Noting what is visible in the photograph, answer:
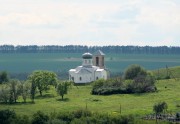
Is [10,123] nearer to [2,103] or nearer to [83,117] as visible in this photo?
[83,117]

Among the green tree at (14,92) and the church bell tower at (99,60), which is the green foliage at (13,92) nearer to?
the green tree at (14,92)

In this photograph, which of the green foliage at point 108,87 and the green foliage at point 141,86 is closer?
the green foliage at point 141,86

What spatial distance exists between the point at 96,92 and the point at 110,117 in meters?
31.7

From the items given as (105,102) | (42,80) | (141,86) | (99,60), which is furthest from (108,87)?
(99,60)

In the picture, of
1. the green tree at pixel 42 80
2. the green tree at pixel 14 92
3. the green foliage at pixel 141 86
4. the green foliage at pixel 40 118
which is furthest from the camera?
the green tree at pixel 42 80

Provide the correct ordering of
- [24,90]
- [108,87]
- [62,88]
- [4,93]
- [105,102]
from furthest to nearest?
1. [108,87]
2. [62,88]
3. [24,90]
4. [4,93]
5. [105,102]

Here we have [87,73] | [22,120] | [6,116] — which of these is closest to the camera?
[22,120]

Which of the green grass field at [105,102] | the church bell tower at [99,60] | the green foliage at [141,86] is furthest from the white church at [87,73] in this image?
the green foliage at [141,86]

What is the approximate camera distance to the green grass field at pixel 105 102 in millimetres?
79438

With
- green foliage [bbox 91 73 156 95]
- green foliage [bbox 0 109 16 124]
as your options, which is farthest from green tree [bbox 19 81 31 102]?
green foliage [bbox 0 109 16 124]

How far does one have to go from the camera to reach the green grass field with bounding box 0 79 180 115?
79.4 metres

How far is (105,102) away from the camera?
8731 cm

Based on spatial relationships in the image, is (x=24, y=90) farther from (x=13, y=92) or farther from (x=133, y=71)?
(x=133, y=71)

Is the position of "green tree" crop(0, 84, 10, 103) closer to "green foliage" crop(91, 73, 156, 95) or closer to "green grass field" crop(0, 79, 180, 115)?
"green grass field" crop(0, 79, 180, 115)
